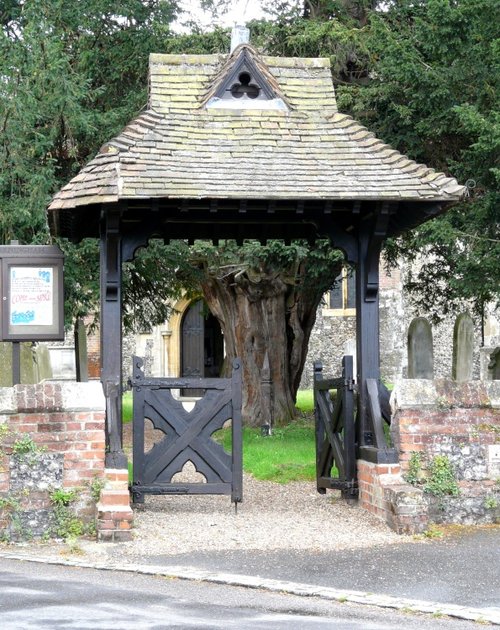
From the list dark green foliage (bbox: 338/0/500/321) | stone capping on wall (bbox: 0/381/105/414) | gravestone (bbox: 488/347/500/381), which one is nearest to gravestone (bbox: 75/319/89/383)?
dark green foliage (bbox: 338/0/500/321)

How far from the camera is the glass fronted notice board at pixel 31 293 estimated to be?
404 inches

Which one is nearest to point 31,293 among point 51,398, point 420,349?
point 51,398

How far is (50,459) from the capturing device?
934 cm

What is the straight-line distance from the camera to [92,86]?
2038 cm

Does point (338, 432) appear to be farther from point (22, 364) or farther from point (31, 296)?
point (22, 364)

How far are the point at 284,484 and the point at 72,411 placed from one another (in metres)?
5.08

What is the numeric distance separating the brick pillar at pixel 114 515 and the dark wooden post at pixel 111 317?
86cm

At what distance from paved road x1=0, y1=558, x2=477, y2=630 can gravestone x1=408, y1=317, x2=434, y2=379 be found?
10.4 metres

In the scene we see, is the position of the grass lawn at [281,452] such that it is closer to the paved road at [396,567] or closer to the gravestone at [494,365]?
the gravestone at [494,365]

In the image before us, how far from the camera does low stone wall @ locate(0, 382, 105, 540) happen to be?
921 centimetres

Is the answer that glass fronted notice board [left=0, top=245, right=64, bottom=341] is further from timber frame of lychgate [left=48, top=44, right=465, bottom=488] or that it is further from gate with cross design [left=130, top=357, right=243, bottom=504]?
gate with cross design [left=130, top=357, right=243, bottom=504]

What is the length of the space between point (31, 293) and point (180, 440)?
1.99 meters

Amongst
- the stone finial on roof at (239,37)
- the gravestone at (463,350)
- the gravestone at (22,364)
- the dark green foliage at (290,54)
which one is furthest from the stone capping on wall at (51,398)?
the gravestone at (463,350)

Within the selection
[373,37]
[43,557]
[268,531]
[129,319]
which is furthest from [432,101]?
[43,557]
